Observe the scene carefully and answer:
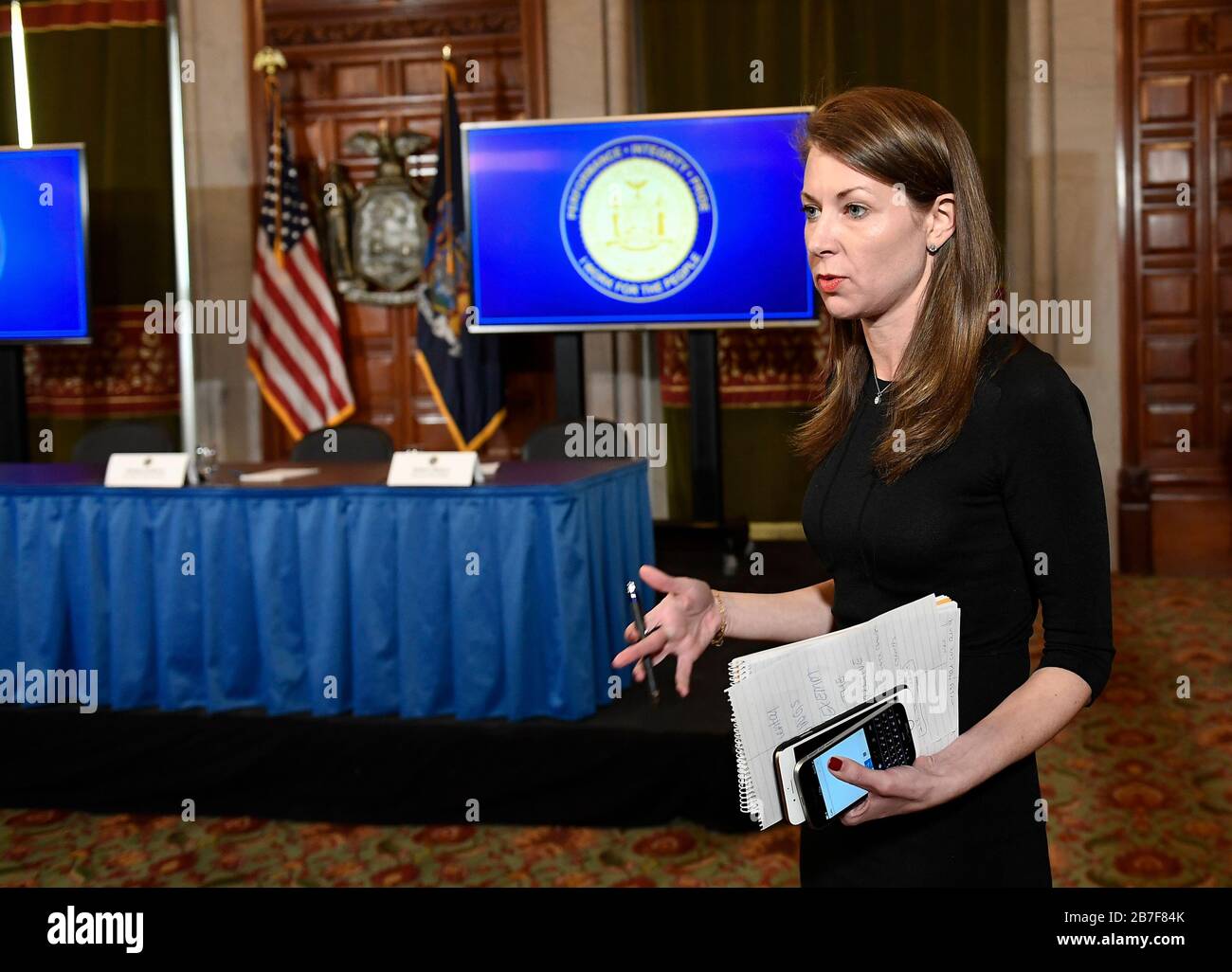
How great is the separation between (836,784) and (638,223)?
4.92m

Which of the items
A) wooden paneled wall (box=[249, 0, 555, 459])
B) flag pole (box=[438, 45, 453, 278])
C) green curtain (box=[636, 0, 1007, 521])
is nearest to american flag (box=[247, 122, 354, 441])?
wooden paneled wall (box=[249, 0, 555, 459])

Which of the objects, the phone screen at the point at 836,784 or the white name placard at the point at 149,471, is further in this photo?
the white name placard at the point at 149,471

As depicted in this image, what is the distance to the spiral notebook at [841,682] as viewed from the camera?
1.17m

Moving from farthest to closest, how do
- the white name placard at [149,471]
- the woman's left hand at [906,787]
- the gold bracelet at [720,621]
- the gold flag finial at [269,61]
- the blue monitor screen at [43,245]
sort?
the gold flag finial at [269,61] → the blue monitor screen at [43,245] → the white name placard at [149,471] → the gold bracelet at [720,621] → the woman's left hand at [906,787]

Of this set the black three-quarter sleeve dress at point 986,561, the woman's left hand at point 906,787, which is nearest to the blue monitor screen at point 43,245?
the black three-quarter sleeve dress at point 986,561

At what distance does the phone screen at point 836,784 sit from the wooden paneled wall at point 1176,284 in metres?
6.13

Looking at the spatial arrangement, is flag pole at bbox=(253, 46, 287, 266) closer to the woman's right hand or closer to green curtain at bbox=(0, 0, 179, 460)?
green curtain at bbox=(0, 0, 179, 460)

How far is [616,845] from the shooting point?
11.4ft

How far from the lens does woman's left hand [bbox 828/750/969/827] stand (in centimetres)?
108

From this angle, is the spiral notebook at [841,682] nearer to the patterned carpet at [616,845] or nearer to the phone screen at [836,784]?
the phone screen at [836,784]

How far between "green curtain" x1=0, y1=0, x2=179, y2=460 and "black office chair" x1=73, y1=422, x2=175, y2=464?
2.26 metres
